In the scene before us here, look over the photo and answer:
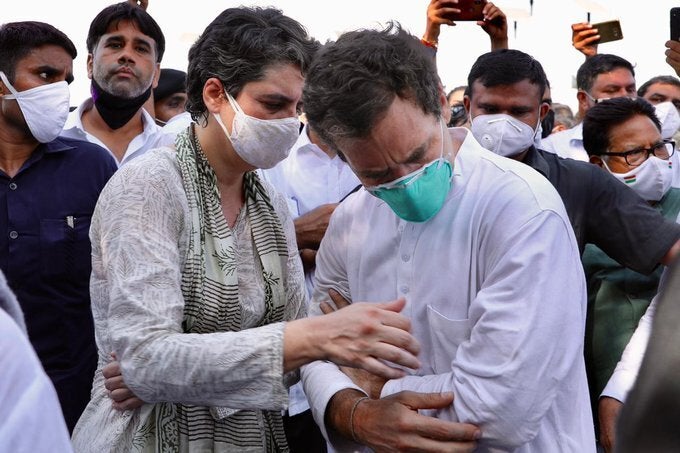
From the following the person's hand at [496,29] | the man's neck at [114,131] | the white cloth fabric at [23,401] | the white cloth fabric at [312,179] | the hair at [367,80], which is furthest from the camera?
the person's hand at [496,29]

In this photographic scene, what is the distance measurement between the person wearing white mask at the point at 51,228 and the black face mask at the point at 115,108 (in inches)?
32.8

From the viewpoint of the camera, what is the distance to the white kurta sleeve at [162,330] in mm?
2297

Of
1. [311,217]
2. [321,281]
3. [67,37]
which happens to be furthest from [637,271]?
[67,37]

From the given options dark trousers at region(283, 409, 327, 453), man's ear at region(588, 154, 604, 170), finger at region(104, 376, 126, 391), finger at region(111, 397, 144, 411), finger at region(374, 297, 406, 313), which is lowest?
dark trousers at region(283, 409, 327, 453)

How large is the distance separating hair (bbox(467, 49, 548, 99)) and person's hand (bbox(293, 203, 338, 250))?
4.61ft

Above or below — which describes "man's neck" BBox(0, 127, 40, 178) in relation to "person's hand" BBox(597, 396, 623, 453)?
above

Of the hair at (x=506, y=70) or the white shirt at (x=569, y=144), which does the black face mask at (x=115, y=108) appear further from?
the white shirt at (x=569, y=144)

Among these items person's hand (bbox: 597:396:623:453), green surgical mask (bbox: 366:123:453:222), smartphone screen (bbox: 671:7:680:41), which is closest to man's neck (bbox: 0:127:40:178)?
green surgical mask (bbox: 366:123:453:222)

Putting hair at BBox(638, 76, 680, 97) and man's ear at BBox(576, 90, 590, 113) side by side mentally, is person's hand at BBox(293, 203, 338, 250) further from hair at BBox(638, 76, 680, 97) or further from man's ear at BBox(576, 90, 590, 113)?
hair at BBox(638, 76, 680, 97)

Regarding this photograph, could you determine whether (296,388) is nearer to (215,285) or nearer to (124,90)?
(215,285)

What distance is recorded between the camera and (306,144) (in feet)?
15.1

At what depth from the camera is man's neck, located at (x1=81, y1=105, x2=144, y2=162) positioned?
5203 millimetres

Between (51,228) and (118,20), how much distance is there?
6.52 feet

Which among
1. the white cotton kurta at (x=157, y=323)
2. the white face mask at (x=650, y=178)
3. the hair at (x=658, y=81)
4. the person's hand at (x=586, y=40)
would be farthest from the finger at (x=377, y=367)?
the hair at (x=658, y=81)
